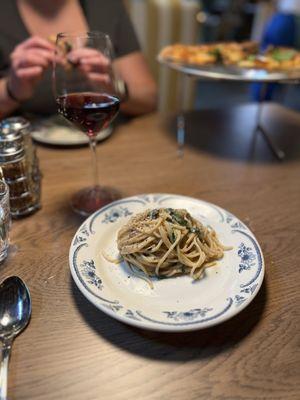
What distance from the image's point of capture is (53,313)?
0.57m

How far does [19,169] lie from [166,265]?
1.25 ft

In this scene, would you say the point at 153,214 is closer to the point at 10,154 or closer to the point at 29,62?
the point at 10,154

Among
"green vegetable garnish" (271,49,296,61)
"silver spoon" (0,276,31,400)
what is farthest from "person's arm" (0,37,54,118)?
"green vegetable garnish" (271,49,296,61)

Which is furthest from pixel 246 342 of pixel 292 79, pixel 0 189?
pixel 292 79

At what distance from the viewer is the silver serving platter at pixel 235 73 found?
99 centimetres

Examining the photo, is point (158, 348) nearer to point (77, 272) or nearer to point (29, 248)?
point (77, 272)

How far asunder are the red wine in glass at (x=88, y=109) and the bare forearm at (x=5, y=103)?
19.9 inches

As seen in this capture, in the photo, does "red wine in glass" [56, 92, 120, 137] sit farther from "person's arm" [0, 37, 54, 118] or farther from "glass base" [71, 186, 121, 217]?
"person's arm" [0, 37, 54, 118]

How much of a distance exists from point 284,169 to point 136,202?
49 cm

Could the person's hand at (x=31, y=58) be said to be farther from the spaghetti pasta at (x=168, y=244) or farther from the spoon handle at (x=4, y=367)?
the spoon handle at (x=4, y=367)

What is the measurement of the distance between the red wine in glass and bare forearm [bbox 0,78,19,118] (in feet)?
1.66

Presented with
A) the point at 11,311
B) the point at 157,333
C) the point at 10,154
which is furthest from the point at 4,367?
the point at 10,154

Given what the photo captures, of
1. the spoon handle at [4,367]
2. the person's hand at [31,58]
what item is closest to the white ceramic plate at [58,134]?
the person's hand at [31,58]

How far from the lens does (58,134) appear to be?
1.15 m
